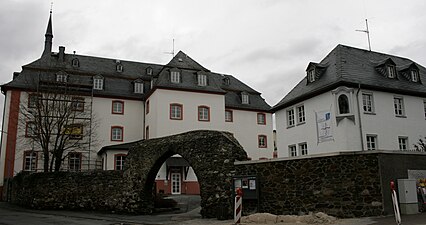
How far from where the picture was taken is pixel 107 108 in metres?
38.9

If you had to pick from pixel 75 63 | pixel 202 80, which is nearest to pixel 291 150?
pixel 202 80

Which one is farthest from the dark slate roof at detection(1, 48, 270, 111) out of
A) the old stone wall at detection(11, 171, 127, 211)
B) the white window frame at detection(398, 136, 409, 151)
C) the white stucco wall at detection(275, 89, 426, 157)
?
the white window frame at detection(398, 136, 409, 151)

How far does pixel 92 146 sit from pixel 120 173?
18867 millimetres

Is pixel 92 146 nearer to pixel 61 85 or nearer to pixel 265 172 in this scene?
pixel 61 85

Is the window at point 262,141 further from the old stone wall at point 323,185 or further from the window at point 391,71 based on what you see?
the old stone wall at point 323,185

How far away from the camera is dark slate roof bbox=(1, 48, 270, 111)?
1452 inches

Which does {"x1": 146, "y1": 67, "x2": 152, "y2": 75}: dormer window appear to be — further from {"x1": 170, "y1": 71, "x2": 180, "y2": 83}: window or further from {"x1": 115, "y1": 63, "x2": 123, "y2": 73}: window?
{"x1": 170, "y1": 71, "x2": 180, "y2": 83}: window

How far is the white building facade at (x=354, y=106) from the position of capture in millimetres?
23844

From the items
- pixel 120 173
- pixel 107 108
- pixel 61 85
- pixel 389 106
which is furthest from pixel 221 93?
pixel 120 173

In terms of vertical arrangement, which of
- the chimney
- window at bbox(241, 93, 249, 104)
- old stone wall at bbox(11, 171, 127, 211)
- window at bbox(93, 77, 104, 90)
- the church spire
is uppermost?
the church spire

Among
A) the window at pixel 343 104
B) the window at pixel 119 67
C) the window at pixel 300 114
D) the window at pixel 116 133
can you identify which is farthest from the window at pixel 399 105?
the window at pixel 119 67

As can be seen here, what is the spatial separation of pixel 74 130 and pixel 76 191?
1292cm

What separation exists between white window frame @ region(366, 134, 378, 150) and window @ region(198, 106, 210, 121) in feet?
56.1

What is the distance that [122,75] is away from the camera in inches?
1641
